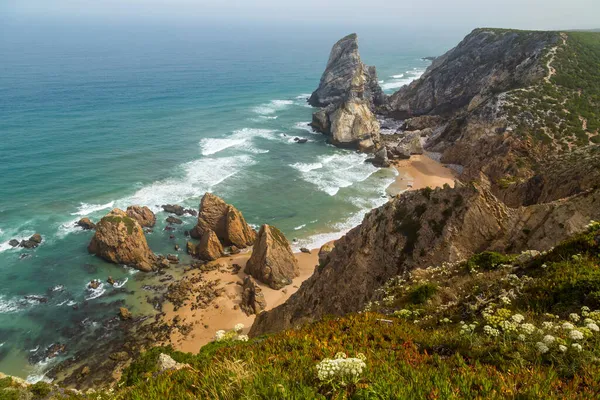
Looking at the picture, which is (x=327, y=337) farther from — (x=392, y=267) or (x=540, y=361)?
(x=392, y=267)

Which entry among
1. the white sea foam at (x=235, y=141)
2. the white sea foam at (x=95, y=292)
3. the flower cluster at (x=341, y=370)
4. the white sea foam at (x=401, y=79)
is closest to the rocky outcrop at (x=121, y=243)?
the white sea foam at (x=95, y=292)

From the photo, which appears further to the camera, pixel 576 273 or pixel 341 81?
pixel 341 81

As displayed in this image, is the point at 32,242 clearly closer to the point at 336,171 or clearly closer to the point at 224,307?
the point at 224,307

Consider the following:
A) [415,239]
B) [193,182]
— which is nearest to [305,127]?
[193,182]

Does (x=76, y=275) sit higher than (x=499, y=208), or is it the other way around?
(x=499, y=208)

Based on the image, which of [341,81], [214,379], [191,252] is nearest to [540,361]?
[214,379]
